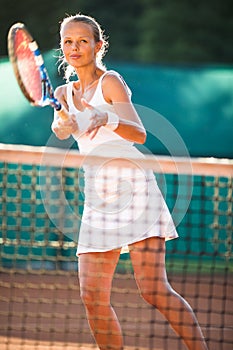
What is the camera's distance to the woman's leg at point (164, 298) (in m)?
2.88

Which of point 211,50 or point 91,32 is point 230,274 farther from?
point 91,32

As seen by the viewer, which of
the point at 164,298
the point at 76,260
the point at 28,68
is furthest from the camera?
the point at 76,260

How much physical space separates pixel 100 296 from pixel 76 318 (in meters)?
0.63

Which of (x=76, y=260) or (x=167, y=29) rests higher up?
(x=167, y=29)

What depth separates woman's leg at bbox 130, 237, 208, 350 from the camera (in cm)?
288

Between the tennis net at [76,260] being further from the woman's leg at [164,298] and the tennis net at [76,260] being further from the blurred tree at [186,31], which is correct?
the blurred tree at [186,31]

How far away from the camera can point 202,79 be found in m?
5.89

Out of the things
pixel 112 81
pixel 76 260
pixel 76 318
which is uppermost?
pixel 112 81

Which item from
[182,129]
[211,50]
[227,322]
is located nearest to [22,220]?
[182,129]

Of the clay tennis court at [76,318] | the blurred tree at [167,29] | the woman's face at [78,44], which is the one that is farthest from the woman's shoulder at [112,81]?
the blurred tree at [167,29]

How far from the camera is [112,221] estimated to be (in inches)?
117

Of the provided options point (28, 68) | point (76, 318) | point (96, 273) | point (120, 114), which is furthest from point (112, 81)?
point (76, 318)

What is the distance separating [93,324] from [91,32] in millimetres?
941

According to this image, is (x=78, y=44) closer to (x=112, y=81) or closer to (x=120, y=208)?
(x=112, y=81)
